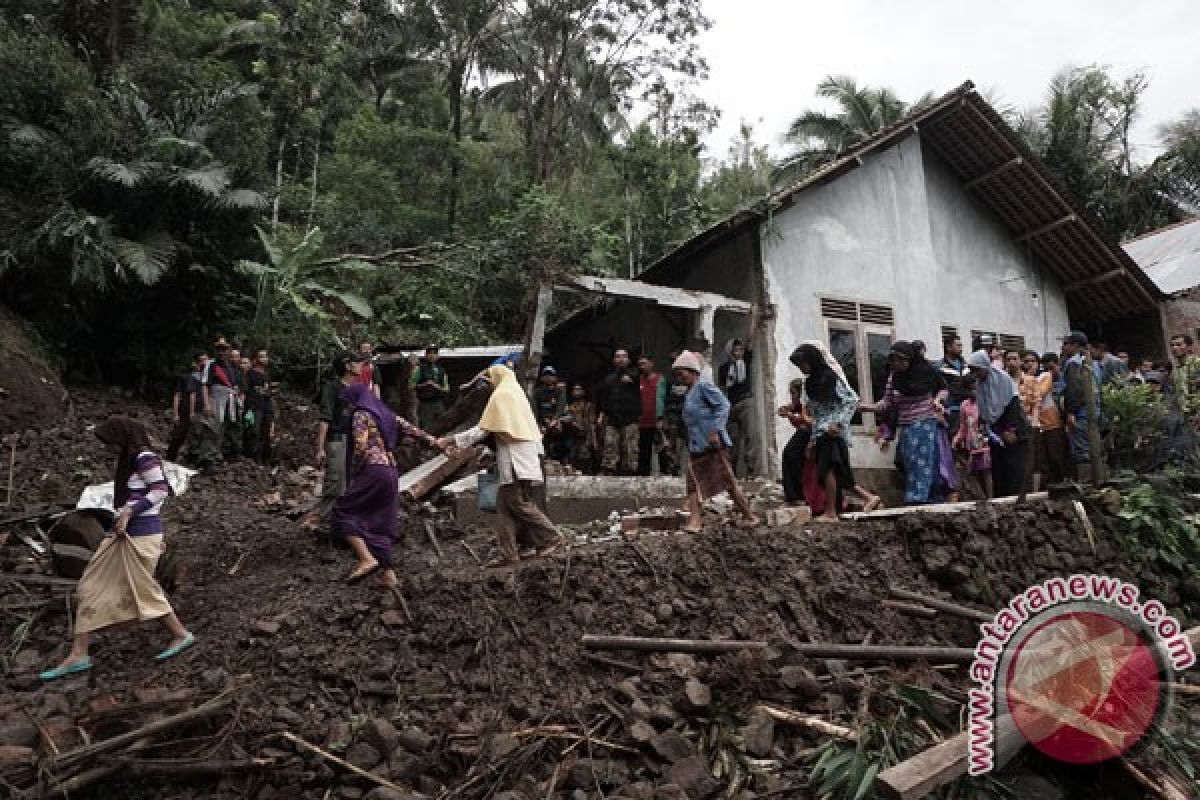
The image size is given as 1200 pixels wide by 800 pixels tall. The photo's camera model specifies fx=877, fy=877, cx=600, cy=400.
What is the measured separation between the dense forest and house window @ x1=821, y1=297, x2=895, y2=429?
4.13m

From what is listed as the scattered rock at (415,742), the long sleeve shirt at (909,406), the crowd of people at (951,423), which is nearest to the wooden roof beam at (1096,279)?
the crowd of people at (951,423)

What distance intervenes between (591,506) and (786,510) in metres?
2.82

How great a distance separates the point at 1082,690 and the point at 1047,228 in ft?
36.7

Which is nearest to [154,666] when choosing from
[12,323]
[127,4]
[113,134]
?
[12,323]

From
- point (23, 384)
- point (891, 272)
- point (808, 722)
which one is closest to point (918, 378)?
point (808, 722)

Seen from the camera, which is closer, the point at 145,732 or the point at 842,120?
the point at 145,732

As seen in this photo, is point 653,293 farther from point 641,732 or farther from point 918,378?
point 641,732

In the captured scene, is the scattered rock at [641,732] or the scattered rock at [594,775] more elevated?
the scattered rock at [641,732]

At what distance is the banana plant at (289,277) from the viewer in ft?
44.1

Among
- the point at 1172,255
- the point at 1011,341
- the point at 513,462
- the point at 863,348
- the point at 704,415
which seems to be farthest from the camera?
the point at 1172,255

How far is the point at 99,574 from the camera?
531cm

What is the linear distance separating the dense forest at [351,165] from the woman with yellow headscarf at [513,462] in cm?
753

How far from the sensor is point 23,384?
36.4ft
